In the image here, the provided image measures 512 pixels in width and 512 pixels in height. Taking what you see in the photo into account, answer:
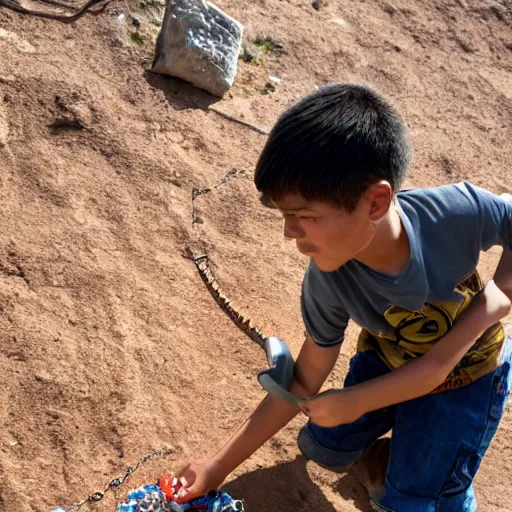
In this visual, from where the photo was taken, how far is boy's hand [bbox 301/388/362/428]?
1945 millimetres

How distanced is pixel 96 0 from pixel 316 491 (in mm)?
2373

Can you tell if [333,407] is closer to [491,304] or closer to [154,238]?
[491,304]

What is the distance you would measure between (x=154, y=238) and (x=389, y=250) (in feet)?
3.72

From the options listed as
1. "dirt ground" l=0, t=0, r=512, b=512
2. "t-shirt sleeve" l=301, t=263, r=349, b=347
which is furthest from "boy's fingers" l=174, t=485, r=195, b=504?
"t-shirt sleeve" l=301, t=263, r=349, b=347

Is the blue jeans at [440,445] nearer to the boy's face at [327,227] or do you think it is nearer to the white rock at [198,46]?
the boy's face at [327,227]

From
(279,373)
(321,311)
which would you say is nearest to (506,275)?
(321,311)

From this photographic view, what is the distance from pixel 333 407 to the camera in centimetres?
195

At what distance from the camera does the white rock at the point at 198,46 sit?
346 centimetres

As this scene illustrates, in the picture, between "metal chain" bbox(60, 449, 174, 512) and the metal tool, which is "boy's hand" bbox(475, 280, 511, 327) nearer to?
the metal tool

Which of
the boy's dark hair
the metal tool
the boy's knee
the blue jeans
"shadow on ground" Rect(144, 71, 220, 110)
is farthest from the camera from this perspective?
"shadow on ground" Rect(144, 71, 220, 110)

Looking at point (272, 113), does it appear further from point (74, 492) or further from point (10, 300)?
point (74, 492)

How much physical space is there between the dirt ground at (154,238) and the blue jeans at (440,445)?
185mm

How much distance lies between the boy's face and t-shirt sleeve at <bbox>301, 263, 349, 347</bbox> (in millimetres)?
185

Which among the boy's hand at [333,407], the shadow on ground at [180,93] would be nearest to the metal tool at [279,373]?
the boy's hand at [333,407]
